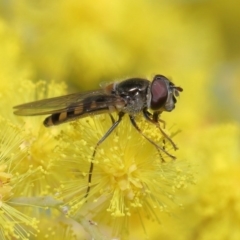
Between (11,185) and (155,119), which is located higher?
(155,119)

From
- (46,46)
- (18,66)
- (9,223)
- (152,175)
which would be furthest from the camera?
(46,46)

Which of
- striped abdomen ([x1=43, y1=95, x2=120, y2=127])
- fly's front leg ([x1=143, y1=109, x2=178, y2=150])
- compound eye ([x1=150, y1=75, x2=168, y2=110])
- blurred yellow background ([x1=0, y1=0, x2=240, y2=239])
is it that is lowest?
blurred yellow background ([x1=0, y1=0, x2=240, y2=239])

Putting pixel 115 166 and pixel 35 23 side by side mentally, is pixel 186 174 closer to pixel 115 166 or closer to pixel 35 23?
pixel 115 166

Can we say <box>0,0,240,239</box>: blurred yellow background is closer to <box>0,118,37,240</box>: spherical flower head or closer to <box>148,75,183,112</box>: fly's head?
<box>148,75,183,112</box>: fly's head

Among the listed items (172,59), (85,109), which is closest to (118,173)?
(85,109)

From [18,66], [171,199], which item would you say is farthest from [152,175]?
[18,66]

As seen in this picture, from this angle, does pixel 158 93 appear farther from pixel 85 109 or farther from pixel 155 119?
pixel 85 109

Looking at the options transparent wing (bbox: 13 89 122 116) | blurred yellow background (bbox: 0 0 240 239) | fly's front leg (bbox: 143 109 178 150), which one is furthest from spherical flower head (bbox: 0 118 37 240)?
blurred yellow background (bbox: 0 0 240 239)
